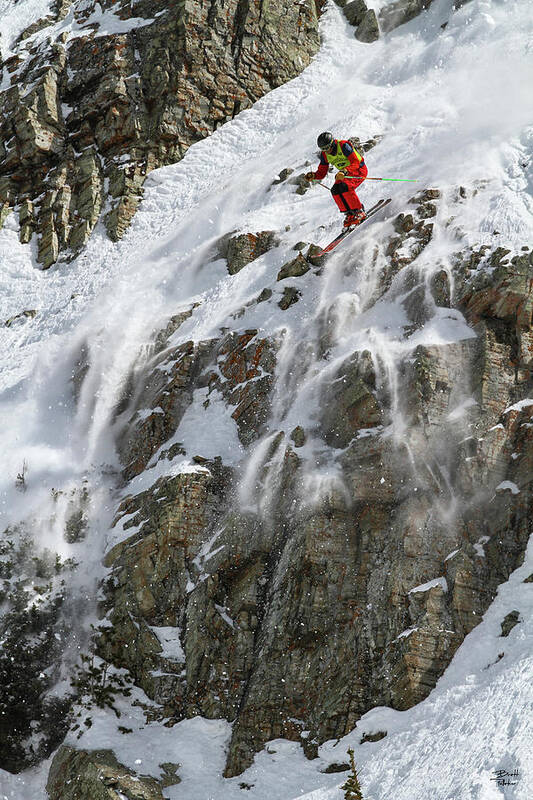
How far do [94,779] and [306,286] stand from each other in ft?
41.7

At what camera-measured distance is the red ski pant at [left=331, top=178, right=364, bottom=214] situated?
58.1 feet

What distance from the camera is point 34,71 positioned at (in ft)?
111

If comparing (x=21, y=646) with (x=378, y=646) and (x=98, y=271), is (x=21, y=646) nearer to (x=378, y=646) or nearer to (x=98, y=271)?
(x=378, y=646)

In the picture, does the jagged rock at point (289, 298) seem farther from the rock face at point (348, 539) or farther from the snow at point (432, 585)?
the snow at point (432, 585)

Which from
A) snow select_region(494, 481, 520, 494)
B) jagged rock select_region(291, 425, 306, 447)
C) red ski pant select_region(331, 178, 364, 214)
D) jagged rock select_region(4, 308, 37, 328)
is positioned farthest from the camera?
jagged rock select_region(4, 308, 37, 328)

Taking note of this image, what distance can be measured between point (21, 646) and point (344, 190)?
40.7 ft

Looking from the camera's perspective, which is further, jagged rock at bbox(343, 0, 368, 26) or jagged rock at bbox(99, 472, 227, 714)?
jagged rock at bbox(343, 0, 368, 26)

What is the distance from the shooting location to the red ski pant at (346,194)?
17.7 meters

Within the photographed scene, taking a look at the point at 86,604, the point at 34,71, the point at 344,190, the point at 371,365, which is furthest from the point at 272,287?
the point at 34,71

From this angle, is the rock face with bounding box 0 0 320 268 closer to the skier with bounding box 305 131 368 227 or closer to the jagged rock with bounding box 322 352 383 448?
the skier with bounding box 305 131 368 227

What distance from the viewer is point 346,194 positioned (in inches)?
708

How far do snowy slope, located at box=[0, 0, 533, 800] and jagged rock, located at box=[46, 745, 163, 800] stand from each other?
394 millimetres

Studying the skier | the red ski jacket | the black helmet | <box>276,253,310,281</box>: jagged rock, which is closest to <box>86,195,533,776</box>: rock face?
the skier

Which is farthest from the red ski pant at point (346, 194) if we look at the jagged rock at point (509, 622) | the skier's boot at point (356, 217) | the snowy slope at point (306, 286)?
the jagged rock at point (509, 622)
